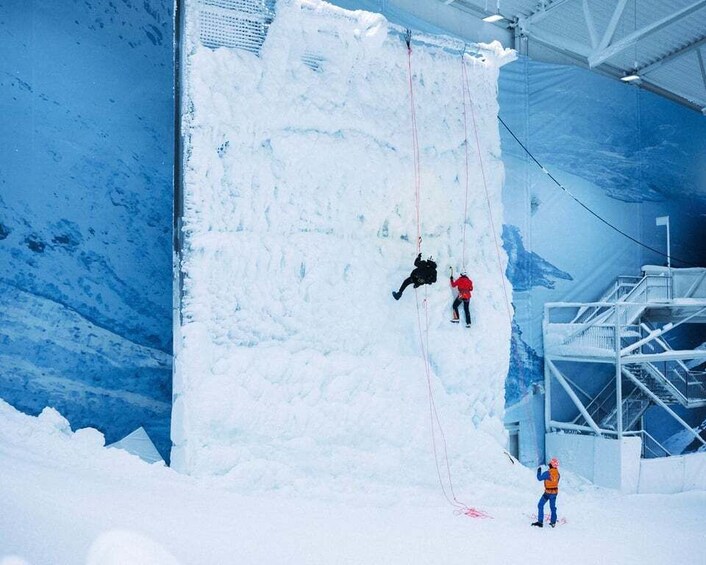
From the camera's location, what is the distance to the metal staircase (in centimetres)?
1144

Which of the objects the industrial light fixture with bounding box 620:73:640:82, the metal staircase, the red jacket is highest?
the industrial light fixture with bounding box 620:73:640:82

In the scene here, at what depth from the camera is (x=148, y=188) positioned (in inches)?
341

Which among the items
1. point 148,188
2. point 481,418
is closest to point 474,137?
point 481,418

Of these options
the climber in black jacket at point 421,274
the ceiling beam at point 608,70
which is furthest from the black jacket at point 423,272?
the ceiling beam at point 608,70

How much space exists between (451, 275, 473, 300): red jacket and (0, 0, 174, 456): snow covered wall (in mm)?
4465

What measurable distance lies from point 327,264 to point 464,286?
7.89 feet

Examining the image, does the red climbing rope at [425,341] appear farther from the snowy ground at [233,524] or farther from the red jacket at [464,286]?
the red jacket at [464,286]

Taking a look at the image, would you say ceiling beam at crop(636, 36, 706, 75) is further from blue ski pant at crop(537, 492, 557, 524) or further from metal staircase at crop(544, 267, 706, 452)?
blue ski pant at crop(537, 492, 557, 524)

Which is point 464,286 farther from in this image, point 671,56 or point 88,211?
point 671,56

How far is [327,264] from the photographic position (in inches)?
355

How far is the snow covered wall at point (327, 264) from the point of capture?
820cm

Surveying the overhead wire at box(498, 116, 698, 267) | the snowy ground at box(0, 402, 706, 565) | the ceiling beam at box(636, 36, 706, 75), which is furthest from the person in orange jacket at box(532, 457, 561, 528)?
the ceiling beam at box(636, 36, 706, 75)

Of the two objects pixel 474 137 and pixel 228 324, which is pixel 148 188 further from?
pixel 474 137

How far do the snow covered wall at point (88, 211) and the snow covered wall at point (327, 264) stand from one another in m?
0.81
